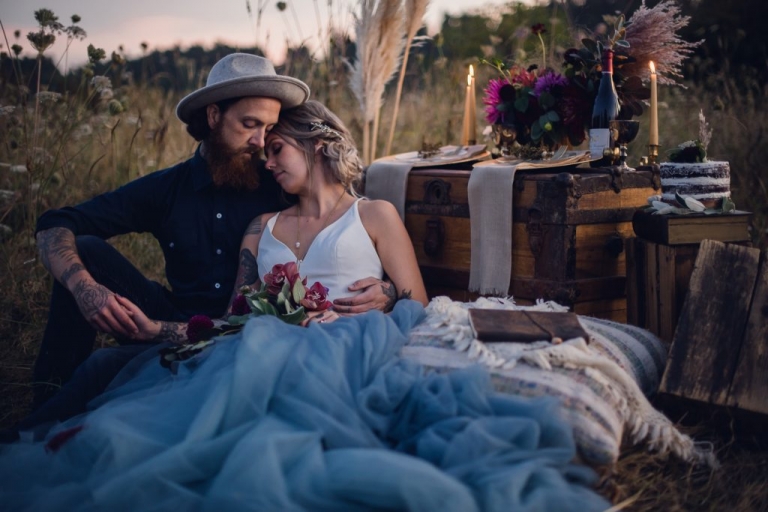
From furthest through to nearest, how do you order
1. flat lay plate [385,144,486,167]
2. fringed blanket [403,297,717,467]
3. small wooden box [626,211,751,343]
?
flat lay plate [385,144,486,167]
small wooden box [626,211,751,343]
fringed blanket [403,297,717,467]

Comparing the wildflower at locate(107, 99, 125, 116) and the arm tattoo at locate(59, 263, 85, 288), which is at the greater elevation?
the wildflower at locate(107, 99, 125, 116)

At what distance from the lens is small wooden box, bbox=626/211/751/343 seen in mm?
3090

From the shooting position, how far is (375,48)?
474cm

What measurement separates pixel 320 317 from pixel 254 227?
34.5 inches

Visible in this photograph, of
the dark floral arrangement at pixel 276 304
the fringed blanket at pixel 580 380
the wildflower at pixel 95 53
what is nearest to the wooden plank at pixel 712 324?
the fringed blanket at pixel 580 380

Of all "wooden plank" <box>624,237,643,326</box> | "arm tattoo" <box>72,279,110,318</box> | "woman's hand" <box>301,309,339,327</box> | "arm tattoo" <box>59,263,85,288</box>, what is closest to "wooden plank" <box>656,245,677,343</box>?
"wooden plank" <box>624,237,643,326</box>

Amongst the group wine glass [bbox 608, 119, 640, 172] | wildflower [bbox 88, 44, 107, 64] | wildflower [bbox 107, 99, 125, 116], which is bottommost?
wine glass [bbox 608, 119, 640, 172]

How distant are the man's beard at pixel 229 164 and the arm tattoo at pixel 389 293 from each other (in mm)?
846

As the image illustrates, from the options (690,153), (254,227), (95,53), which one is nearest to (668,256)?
(690,153)

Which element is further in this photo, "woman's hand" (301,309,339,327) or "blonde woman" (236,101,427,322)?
"blonde woman" (236,101,427,322)

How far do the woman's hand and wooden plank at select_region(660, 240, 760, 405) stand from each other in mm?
1223

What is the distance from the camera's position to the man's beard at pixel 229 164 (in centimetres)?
344

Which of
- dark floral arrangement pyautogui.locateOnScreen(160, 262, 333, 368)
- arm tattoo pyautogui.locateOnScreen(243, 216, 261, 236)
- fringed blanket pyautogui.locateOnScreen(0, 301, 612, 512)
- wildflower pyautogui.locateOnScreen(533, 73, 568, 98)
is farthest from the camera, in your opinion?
wildflower pyautogui.locateOnScreen(533, 73, 568, 98)

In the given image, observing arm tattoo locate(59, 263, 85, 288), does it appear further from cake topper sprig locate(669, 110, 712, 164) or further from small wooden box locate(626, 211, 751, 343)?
Answer: cake topper sprig locate(669, 110, 712, 164)
